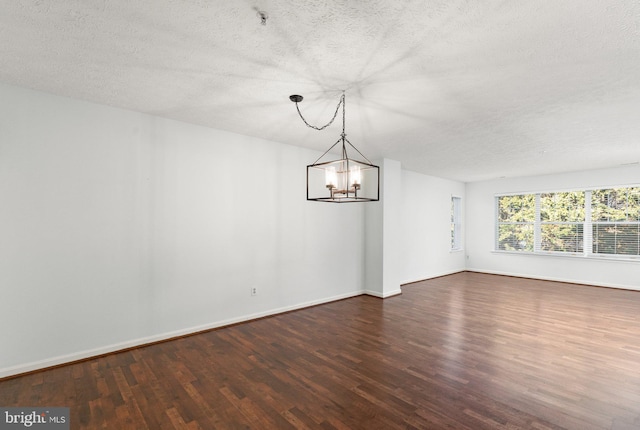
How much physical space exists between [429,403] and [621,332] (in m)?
3.35

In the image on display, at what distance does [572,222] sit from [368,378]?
280 inches

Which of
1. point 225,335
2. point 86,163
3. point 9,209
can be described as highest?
point 86,163

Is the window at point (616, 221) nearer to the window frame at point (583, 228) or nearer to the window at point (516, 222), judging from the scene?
the window frame at point (583, 228)

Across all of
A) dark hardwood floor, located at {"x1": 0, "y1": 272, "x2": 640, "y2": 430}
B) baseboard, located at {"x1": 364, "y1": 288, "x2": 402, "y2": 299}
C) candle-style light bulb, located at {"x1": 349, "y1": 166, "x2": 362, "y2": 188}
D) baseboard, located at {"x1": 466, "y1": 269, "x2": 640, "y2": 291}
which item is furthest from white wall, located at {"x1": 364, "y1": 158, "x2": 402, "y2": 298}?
baseboard, located at {"x1": 466, "y1": 269, "x2": 640, "y2": 291}

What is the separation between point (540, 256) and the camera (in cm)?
750

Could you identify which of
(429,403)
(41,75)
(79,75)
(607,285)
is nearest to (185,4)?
(79,75)

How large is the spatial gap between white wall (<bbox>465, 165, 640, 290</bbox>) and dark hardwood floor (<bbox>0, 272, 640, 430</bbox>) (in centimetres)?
273

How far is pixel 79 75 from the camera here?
2619mm

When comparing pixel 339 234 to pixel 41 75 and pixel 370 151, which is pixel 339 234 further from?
pixel 41 75

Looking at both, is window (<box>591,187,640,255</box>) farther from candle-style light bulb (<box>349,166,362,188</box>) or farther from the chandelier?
candle-style light bulb (<box>349,166,362,188</box>)

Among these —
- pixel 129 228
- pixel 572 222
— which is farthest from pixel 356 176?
pixel 572 222

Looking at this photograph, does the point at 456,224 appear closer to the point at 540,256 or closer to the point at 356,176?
the point at 540,256

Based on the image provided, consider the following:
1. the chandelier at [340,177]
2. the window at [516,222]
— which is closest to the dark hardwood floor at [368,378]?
the chandelier at [340,177]

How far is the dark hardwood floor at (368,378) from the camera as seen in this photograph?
84.1 inches
